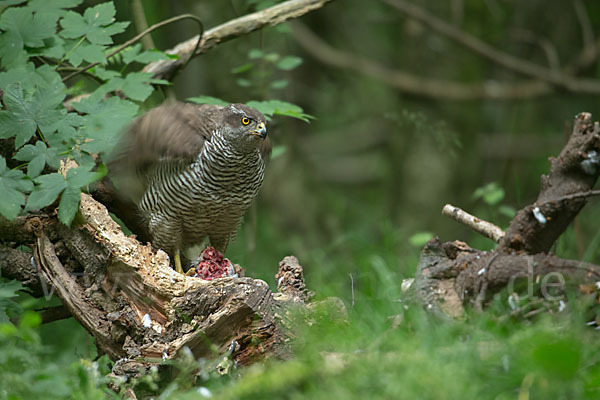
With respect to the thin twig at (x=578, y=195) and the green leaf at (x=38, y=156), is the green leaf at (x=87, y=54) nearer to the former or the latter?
the green leaf at (x=38, y=156)

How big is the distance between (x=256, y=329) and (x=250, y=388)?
0.68 metres

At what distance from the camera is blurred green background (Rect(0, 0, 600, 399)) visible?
7.91ft

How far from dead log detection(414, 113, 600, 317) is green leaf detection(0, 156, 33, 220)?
71.8 inches

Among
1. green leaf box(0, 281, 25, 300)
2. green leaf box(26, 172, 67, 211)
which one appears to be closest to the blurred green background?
green leaf box(0, 281, 25, 300)

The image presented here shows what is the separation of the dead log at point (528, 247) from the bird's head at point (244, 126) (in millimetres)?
1635

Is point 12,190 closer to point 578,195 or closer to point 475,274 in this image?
point 475,274

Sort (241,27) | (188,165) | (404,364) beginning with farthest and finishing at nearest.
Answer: (241,27) → (188,165) → (404,364)

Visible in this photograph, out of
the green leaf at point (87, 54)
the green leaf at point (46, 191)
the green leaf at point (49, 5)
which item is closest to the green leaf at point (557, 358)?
the green leaf at point (46, 191)

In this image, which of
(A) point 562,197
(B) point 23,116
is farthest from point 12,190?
(A) point 562,197

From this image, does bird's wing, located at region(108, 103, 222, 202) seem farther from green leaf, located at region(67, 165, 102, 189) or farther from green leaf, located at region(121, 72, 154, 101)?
green leaf, located at region(67, 165, 102, 189)

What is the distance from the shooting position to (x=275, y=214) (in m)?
9.35

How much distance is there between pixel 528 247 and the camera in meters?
3.00

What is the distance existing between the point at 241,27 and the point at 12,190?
230 centimetres

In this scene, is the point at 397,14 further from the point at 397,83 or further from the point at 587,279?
the point at 587,279
